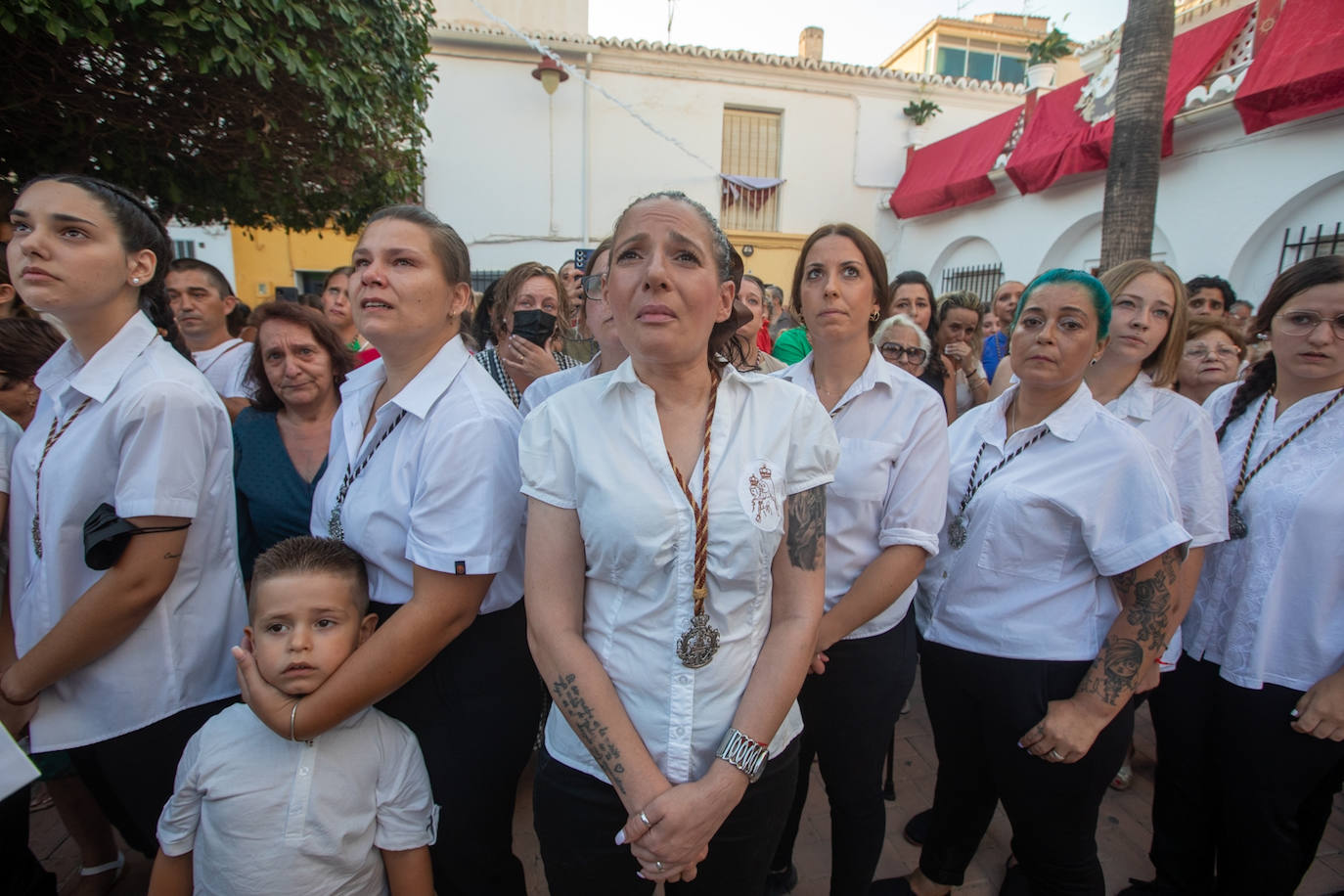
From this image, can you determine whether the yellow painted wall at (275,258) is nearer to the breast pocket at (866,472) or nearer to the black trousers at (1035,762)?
the breast pocket at (866,472)

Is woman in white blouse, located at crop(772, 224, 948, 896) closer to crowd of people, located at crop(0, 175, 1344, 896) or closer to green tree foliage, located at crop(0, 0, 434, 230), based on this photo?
crowd of people, located at crop(0, 175, 1344, 896)

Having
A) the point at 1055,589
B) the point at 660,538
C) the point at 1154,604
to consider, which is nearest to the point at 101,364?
the point at 660,538

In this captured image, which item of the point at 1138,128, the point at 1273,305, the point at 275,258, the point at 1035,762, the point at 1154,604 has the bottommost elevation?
the point at 1035,762

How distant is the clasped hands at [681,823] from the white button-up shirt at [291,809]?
2.32 ft

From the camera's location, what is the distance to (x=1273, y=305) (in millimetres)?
2205

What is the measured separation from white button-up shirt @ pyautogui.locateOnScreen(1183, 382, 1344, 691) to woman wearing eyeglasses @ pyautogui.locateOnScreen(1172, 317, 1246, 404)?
48.6 inches

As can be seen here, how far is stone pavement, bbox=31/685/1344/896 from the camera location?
95.8 inches

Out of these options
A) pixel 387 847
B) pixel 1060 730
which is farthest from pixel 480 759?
pixel 1060 730

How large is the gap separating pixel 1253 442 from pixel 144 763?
3.59 meters

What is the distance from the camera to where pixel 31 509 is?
5.80 feet

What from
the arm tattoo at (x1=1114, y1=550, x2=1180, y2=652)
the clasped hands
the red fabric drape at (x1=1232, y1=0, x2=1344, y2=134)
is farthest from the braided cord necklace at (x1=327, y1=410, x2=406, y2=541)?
the red fabric drape at (x1=1232, y1=0, x2=1344, y2=134)

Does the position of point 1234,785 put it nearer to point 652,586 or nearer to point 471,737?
point 652,586

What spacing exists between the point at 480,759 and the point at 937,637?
4.73 ft

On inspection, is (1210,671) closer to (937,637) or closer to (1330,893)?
(937,637)
